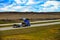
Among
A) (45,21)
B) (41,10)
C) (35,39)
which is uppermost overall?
(41,10)

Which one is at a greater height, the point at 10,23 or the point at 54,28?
the point at 10,23

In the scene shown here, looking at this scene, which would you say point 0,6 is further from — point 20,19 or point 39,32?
point 39,32

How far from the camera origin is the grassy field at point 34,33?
6.16 feet

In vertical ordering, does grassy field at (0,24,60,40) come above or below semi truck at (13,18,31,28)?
below

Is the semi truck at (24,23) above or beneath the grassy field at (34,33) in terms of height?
above

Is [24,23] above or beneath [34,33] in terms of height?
above

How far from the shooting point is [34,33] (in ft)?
6.46

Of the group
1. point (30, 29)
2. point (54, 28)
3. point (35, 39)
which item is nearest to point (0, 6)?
point (30, 29)

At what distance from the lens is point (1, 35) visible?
186cm

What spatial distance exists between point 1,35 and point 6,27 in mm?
111

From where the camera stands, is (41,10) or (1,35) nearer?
(1,35)

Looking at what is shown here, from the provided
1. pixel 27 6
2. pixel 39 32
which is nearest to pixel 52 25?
pixel 39 32

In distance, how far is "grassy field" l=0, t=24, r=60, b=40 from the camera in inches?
74.0

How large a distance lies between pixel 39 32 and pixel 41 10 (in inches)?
10.8
